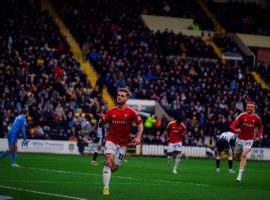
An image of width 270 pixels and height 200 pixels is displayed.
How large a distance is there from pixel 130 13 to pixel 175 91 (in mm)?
8523

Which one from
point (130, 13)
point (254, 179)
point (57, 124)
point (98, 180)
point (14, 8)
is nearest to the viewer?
point (98, 180)

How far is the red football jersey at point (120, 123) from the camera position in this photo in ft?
61.4

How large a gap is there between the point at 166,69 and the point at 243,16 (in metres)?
13.4

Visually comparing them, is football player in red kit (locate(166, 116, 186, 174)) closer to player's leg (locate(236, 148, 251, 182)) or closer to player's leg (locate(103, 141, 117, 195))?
player's leg (locate(236, 148, 251, 182))

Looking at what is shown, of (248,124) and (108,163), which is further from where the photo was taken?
(248,124)

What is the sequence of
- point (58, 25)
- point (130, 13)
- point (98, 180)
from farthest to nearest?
1. point (130, 13)
2. point (58, 25)
3. point (98, 180)

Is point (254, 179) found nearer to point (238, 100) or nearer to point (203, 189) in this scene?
point (203, 189)

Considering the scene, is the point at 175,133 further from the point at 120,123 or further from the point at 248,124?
the point at 120,123

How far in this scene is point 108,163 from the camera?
59.9ft

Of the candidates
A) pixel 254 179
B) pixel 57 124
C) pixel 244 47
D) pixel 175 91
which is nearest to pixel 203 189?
pixel 254 179

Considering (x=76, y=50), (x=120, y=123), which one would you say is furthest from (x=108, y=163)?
(x=76, y=50)

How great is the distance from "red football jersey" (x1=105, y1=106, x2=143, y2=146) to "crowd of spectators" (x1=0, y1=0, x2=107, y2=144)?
76.3 ft

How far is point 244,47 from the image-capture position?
2392 inches

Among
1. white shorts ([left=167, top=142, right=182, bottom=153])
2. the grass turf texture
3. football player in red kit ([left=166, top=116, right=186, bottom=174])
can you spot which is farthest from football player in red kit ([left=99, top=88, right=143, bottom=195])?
white shorts ([left=167, top=142, right=182, bottom=153])
